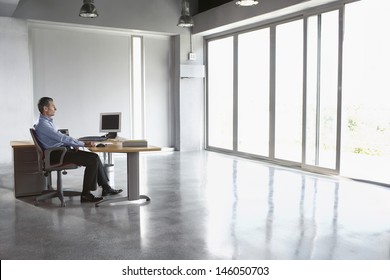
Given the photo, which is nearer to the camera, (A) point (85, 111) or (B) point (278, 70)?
(B) point (278, 70)

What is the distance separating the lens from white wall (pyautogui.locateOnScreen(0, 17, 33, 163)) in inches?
339

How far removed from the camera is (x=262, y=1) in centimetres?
845

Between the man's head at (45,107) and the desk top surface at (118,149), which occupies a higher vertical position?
the man's head at (45,107)

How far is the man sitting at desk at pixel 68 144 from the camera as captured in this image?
539 cm

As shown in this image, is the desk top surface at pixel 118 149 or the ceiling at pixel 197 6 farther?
the ceiling at pixel 197 6

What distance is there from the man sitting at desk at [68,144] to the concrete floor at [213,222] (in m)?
0.32

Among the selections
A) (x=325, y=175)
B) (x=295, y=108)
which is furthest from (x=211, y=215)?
(x=295, y=108)

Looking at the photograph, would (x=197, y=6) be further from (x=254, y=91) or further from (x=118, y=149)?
(x=118, y=149)

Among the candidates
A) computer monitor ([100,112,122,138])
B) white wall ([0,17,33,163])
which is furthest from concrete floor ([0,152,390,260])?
white wall ([0,17,33,163])

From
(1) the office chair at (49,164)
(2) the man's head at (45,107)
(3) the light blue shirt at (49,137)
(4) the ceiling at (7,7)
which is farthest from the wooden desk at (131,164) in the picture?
(4) the ceiling at (7,7)

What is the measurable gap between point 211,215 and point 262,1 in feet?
17.1

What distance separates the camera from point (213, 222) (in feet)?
15.3

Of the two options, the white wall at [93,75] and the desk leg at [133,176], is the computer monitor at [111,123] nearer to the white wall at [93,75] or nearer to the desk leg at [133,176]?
the desk leg at [133,176]

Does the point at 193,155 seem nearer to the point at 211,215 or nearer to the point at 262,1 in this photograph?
the point at 262,1
